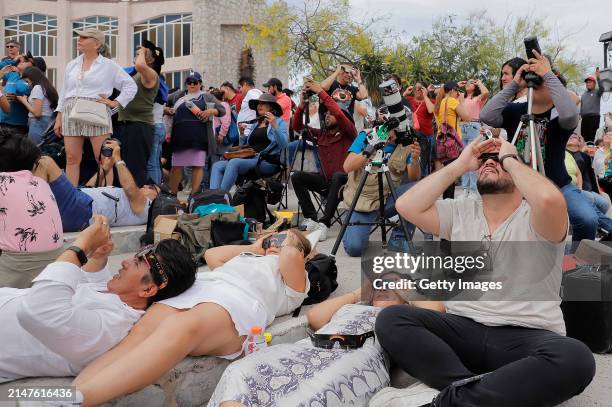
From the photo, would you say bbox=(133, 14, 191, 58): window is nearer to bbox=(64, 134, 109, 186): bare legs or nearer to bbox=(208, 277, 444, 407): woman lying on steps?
bbox=(64, 134, 109, 186): bare legs

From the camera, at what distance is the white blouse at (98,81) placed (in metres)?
5.95

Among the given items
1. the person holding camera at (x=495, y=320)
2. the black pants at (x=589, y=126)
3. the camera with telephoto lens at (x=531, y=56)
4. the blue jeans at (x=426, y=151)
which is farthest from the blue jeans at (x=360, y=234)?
the black pants at (x=589, y=126)

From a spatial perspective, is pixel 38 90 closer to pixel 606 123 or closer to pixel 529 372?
pixel 529 372

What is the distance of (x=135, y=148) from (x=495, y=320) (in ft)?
15.1

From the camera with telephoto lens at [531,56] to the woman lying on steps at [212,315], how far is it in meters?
1.75

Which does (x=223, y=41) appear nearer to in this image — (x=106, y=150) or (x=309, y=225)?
(x=309, y=225)

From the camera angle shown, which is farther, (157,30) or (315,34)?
(157,30)

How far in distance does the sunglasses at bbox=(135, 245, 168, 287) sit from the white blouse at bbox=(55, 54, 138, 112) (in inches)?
137

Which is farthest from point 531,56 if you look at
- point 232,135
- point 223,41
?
point 223,41

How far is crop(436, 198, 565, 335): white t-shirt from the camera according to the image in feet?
9.21

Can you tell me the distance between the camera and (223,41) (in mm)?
32500

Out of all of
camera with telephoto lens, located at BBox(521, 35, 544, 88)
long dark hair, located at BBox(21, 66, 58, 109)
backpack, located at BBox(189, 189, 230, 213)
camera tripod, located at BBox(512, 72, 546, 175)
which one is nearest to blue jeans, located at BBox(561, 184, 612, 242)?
camera tripod, located at BBox(512, 72, 546, 175)

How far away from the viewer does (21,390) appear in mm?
2455

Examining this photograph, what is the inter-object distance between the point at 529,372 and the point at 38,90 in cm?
670
